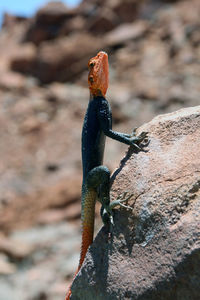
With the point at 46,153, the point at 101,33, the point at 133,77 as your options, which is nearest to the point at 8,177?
the point at 46,153

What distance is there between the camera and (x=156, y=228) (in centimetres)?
270

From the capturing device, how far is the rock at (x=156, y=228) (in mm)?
2547

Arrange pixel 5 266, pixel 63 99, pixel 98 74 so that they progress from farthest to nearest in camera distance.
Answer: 1. pixel 63 99
2. pixel 5 266
3. pixel 98 74

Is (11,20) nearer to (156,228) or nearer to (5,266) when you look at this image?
(5,266)

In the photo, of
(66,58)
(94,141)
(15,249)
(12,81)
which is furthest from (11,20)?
(94,141)

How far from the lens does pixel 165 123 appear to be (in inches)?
124

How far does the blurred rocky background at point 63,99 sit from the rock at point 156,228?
17.5 ft

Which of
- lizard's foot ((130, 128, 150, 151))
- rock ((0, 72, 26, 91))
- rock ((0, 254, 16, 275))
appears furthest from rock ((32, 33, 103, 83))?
lizard's foot ((130, 128, 150, 151))

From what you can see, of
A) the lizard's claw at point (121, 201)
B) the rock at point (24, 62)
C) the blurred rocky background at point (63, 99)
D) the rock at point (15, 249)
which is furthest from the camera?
the rock at point (24, 62)

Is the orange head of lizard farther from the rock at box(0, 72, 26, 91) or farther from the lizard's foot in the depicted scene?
the rock at box(0, 72, 26, 91)

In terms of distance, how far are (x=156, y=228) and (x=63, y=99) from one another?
12.5 metres

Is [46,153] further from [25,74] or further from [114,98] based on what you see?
[25,74]

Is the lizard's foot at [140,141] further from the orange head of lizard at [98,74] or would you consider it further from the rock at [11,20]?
the rock at [11,20]

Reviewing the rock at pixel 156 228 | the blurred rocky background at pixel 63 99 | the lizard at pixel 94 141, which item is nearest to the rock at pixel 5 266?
the blurred rocky background at pixel 63 99
